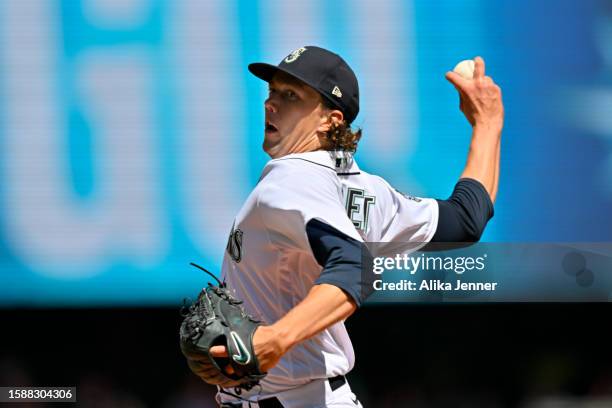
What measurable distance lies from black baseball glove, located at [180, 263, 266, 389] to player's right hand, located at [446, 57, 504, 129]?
83cm

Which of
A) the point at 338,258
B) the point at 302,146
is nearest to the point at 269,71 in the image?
the point at 302,146

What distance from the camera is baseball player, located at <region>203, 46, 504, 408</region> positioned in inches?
75.4

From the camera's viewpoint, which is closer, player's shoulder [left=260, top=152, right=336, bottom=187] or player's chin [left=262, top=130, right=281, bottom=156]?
player's shoulder [left=260, top=152, right=336, bottom=187]

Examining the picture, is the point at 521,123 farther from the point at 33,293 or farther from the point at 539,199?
the point at 33,293

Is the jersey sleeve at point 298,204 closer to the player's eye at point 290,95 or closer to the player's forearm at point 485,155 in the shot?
the player's eye at point 290,95

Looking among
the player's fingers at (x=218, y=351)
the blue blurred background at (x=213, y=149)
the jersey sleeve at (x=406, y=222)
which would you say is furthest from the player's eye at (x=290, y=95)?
the blue blurred background at (x=213, y=149)

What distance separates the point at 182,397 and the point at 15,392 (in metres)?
0.74

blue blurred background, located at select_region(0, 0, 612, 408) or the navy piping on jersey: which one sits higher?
blue blurred background, located at select_region(0, 0, 612, 408)

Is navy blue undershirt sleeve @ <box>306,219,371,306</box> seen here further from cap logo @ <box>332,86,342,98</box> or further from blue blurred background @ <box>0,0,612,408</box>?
blue blurred background @ <box>0,0,612,408</box>

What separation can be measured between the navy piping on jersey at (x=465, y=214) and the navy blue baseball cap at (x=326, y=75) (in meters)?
0.35

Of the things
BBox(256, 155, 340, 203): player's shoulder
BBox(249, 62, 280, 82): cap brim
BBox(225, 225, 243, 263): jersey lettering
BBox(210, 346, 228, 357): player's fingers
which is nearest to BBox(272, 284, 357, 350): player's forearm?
BBox(210, 346, 228, 357): player's fingers

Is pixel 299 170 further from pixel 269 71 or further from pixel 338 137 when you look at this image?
pixel 269 71

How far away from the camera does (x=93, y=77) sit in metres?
4.06

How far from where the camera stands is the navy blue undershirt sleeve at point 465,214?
239 cm
